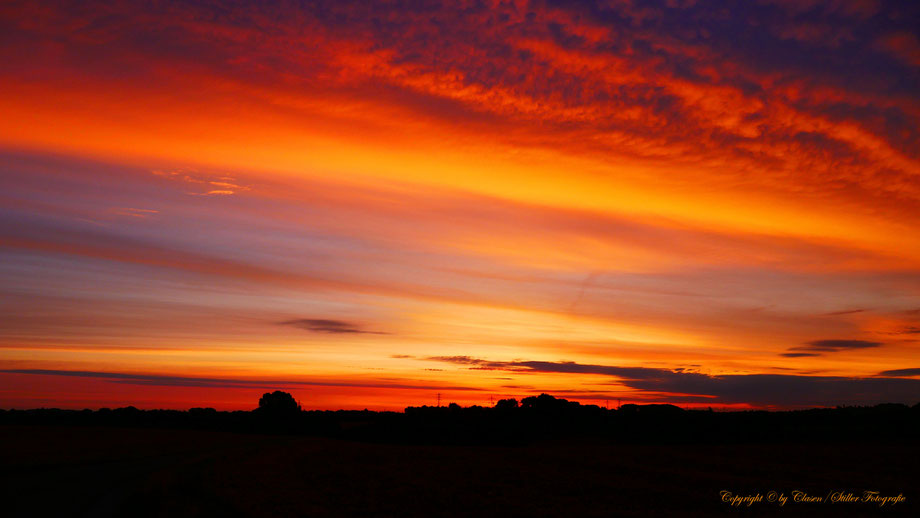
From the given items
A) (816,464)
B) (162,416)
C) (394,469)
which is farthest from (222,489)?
(162,416)

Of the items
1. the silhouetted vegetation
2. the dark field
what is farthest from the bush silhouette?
the dark field

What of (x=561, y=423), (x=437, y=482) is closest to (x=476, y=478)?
(x=437, y=482)

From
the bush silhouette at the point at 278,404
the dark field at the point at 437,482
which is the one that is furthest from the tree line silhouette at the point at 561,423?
the dark field at the point at 437,482

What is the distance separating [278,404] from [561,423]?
63.5 m

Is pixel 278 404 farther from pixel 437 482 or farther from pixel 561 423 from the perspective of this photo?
pixel 437 482

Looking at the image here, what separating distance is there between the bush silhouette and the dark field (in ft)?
256

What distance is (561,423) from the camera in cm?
11769

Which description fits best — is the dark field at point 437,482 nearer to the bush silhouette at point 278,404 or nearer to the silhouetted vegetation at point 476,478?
the silhouetted vegetation at point 476,478

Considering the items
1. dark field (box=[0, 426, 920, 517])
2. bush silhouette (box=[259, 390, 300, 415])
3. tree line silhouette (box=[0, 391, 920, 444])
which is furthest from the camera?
bush silhouette (box=[259, 390, 300, 415])

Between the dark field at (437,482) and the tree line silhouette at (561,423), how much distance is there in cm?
2425

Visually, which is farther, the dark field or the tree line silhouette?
the tree line silhouette

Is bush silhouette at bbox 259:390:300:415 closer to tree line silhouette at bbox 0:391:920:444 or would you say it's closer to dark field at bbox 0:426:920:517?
tree line silhouette at bbox 0:391:920:444

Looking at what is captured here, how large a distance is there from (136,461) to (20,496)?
22878mm

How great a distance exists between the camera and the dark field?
27.7m
